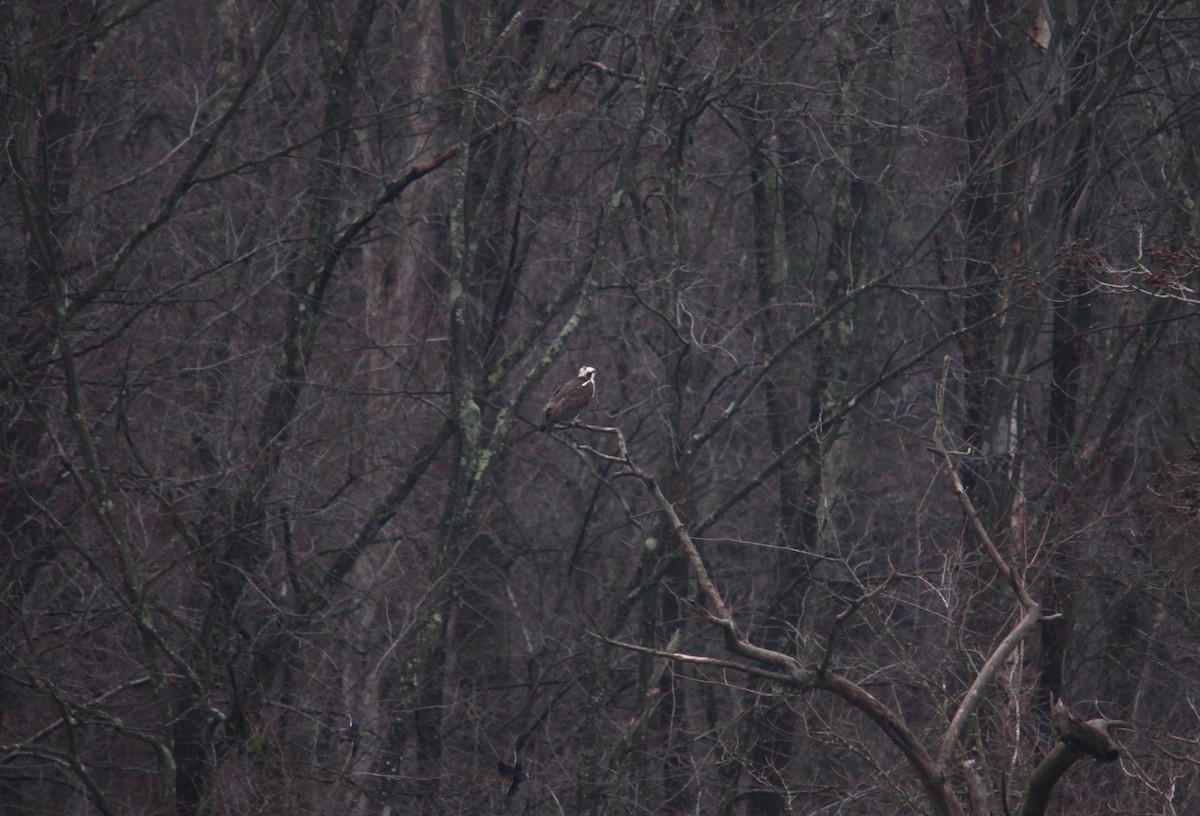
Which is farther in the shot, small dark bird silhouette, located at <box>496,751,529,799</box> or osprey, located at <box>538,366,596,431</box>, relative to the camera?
small dark bird silhouette, located at <box>496,751,529,799</box>

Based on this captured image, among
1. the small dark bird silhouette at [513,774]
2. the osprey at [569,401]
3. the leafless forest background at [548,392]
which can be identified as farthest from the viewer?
the small dark bird silhouette at [513,774]

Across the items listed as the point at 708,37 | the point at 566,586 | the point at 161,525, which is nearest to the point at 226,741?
the point at 161,525

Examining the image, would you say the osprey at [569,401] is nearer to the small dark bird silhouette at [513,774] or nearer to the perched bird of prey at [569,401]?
the perched bird of prey at [569,401]

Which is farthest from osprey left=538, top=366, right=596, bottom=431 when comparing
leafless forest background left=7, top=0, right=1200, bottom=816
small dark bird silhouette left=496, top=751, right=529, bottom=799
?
small dark bird silhouette left=496, top=751, right=529, bottom=799

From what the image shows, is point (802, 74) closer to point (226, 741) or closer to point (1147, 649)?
point (1147, 649)

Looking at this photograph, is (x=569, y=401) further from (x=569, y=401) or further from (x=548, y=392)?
(x=548, y=392)

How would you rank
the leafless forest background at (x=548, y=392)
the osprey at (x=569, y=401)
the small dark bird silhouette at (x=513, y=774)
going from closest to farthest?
1. the osprey at (x=569, y=401)
2. the leafless forest background at (x=548, y=392)
3. the small dark bird silhouette at (x=513, y=774)

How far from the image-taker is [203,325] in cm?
1012

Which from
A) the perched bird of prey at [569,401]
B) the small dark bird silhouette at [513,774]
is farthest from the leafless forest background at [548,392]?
the perched bird of prey at [569,401]

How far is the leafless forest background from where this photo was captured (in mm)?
9367

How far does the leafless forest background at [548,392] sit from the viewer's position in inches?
369

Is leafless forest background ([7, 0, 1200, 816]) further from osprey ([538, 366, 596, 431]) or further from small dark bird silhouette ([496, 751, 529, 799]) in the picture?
osprey ([538, 366, 596, 431])

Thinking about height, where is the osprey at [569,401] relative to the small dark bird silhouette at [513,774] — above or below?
above

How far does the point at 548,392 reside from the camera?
15.2m
